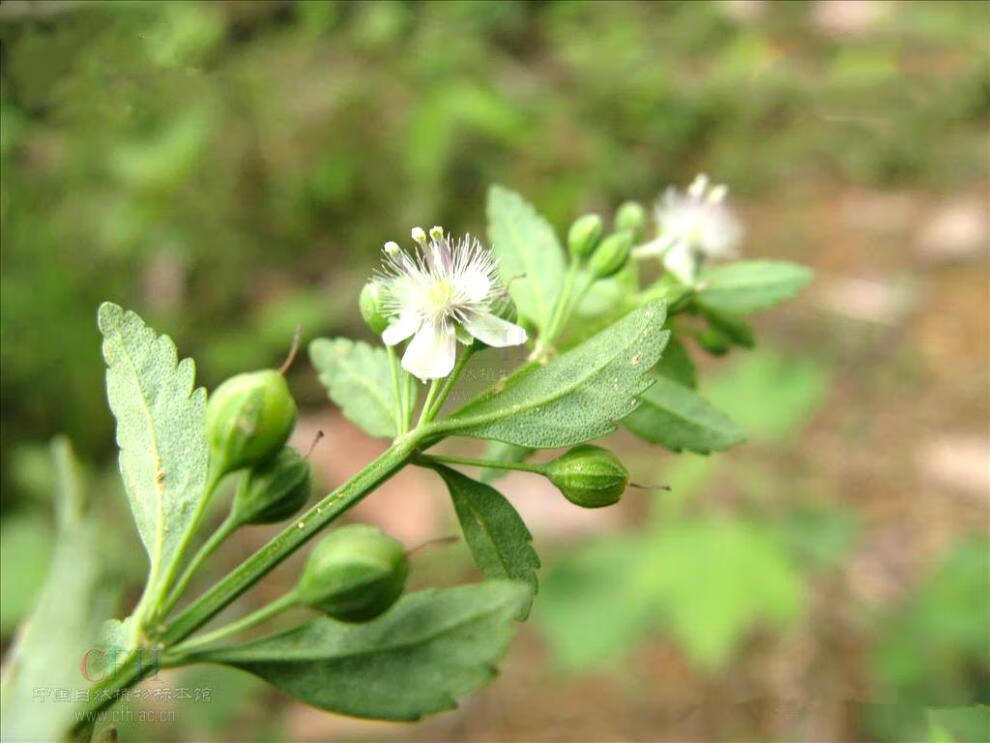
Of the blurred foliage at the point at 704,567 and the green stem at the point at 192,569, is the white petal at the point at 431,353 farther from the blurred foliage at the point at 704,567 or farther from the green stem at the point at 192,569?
the blurred foliage at the point at 704,567

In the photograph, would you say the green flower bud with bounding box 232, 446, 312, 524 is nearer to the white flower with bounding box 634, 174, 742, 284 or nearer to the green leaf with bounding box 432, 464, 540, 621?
the green leaf with bounding box 432, 464, 540, 621

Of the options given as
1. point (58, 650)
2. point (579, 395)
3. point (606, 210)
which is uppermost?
point (606, 210)

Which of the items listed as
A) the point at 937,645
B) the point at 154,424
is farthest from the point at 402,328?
the point at 937,645

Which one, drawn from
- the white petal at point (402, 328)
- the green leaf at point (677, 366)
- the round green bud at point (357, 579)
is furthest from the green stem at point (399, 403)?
the green leaf at point (677, 366)

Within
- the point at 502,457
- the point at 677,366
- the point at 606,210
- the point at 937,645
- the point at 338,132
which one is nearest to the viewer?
the point at 502,457

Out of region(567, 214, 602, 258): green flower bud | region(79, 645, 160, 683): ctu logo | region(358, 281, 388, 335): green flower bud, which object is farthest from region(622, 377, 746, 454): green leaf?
region(79, 645, 160, 683): ctu logo

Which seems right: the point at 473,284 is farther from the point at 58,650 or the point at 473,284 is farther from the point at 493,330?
the point at 58,650
